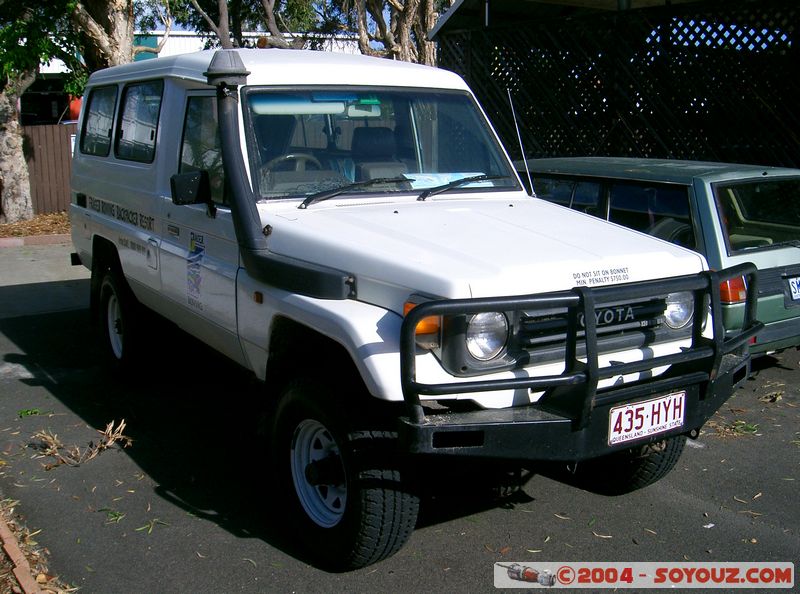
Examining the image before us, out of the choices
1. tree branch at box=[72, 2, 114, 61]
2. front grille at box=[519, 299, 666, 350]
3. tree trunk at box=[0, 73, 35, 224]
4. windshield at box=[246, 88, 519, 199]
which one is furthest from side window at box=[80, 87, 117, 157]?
tree trunk at box=[0, 73, 35, 224]

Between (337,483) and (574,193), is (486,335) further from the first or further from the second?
(574,193)

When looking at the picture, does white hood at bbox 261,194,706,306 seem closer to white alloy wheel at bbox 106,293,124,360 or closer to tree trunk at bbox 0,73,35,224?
white alloy wheel at bbox 106,293,124,360

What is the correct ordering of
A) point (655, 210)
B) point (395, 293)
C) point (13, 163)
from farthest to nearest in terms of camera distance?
point (13, 163)
point (655, 210)
point (395, 293)

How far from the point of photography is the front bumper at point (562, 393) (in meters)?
3.20

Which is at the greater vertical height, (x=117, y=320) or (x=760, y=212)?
(x=760, y=212)

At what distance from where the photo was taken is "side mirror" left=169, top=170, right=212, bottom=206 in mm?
4520

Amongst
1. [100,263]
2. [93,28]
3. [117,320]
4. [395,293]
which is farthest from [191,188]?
[93,28]

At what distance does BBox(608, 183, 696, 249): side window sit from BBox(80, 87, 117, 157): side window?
3834 mm

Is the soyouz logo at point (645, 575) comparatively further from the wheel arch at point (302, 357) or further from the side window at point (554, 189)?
the side window at point (554, 189)

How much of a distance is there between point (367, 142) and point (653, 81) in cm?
675

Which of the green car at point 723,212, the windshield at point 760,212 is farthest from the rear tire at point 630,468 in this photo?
the windshield at point 760,212

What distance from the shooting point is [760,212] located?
6.40 m

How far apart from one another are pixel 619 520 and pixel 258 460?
2073 mm

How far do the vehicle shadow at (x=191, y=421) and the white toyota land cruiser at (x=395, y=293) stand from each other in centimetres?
42
